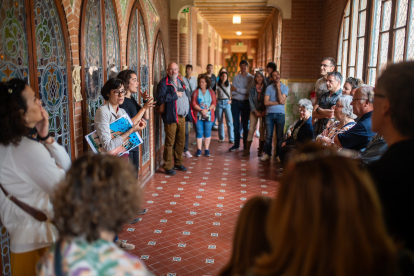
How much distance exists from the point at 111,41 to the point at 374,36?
158 inches

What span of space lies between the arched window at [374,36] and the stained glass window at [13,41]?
10.6 ft

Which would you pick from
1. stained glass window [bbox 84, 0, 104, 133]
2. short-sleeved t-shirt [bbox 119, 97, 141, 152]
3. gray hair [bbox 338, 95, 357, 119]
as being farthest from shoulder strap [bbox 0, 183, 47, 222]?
gray hair [bbox 338, 95, 357, 119]

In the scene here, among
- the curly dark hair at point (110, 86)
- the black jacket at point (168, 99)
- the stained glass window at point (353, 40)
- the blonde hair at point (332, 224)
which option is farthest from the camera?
the black jacket at point (168, 99)

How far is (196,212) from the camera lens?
15.3 feet

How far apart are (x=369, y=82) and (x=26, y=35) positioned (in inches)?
193

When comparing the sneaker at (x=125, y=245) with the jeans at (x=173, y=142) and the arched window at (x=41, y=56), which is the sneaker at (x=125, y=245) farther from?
the jeans at (x=173, y=142)

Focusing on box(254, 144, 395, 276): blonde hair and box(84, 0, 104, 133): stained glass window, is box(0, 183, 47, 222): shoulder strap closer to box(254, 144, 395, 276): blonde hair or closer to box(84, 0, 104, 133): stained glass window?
box(254, 144, 395, 276): blonde hair

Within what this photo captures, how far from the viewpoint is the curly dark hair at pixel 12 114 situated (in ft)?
6.02

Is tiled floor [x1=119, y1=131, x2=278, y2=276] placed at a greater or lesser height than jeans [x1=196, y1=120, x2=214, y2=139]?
lesser

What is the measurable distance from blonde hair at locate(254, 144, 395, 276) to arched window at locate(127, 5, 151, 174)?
14.8ft

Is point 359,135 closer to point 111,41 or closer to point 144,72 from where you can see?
point 111,41

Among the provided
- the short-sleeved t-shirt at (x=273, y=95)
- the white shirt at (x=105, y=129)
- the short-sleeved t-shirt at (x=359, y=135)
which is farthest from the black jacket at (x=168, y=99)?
the short-sleeved t-shirt at (x=359, y=135)

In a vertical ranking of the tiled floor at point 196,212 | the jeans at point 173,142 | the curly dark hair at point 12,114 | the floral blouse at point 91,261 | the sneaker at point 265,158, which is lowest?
the tiled floor at point 196,212

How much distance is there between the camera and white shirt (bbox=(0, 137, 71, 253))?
185 centimetres
